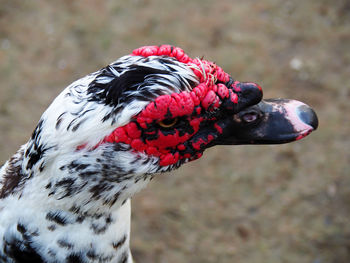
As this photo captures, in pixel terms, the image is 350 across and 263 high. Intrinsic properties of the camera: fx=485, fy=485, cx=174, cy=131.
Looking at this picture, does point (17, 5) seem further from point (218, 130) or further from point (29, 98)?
Answer: point (218, 130)

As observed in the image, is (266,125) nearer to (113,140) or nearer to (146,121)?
(146,121)

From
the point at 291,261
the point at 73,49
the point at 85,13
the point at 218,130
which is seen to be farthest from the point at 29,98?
the point at 218,130

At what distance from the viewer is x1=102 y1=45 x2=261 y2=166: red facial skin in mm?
1808

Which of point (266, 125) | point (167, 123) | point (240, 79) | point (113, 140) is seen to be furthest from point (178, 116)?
point (240, 79)

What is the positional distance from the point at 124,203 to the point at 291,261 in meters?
2.26

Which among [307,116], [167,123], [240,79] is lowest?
[240,79]

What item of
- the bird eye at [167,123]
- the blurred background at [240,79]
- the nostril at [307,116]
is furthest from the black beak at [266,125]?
the blurred background at [240,79]

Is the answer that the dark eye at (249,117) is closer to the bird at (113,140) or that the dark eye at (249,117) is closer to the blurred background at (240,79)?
the bird at (113,140)

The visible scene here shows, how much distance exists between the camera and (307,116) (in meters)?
2.08

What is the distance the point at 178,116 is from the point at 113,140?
0.87ft

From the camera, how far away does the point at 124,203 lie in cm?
212

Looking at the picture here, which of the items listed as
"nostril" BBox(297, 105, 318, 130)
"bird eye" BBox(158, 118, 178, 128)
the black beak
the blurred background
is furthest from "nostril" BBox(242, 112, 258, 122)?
the blurred background

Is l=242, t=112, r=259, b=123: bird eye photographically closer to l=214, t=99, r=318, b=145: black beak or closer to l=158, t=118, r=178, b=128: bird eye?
l=214, t=99, r=318, b=145: black beak

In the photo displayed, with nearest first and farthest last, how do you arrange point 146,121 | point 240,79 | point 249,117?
point 146,121
point 249,117
point 240,79
